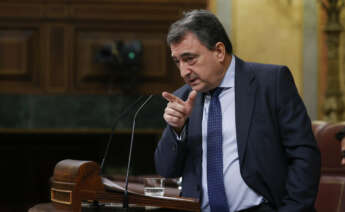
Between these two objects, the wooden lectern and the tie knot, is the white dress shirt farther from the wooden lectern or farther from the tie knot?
the wooden lectern

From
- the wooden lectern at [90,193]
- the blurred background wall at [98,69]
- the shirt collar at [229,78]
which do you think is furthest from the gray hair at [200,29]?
the blurred background wall at [98,69]

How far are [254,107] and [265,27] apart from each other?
390 cm

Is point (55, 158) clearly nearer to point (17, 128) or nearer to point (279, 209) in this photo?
point (17, 128)

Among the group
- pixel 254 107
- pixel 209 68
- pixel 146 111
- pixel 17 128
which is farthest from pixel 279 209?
pixel 17 128

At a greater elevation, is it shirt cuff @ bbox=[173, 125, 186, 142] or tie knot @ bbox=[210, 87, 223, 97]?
tie knot @ bbox=[210, 87, 223, 97]

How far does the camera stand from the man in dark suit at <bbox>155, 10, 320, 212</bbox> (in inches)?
74.5

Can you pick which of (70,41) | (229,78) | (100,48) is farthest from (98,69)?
(229,78)

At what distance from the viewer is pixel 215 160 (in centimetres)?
197

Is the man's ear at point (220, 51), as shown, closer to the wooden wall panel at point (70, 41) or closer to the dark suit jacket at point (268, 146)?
the dark suit jacket at point (268, 146)

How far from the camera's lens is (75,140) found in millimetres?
5586

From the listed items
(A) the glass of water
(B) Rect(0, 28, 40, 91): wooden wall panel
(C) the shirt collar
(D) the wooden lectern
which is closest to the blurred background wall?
(B) Rect(0, 28, 40, 91): wooden wall panel

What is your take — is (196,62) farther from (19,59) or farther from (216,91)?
(19,59)

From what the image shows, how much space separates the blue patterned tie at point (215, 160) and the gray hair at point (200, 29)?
18 centimetres

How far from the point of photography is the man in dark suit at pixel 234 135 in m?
1.89
